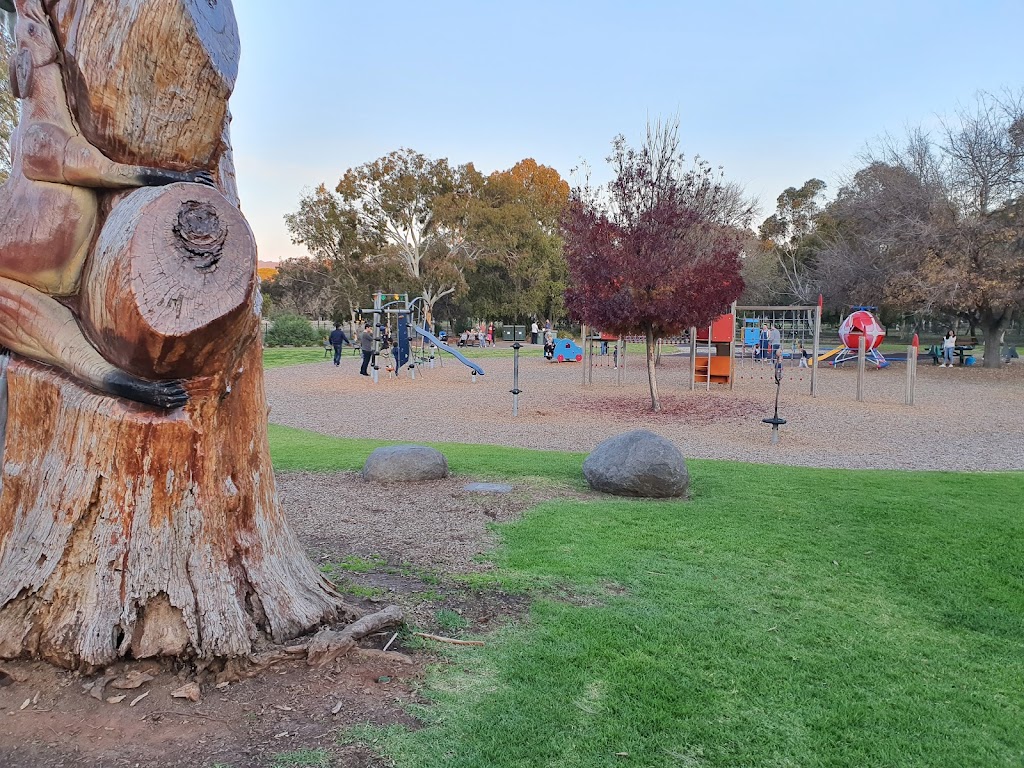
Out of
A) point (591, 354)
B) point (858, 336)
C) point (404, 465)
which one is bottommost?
point (404, 465)

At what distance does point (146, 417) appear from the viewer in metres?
2.61

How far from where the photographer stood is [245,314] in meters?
2.52

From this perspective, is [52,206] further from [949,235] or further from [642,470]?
[949,235]

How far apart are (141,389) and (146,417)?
114mm

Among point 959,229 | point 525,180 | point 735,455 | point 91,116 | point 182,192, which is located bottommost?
point 735,455

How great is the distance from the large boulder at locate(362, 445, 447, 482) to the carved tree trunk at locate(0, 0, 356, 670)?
4781 millimetres

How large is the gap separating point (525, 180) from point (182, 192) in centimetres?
6070

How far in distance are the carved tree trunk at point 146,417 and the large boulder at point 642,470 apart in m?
4.67

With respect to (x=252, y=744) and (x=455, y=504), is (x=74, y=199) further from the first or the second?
(x=455, y=504)

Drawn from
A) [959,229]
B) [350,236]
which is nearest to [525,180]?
[350,236]

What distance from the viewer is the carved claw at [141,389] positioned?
255 centimetres

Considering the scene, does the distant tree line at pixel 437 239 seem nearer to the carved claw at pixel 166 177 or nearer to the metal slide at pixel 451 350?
the metal slide at pixel 451 350

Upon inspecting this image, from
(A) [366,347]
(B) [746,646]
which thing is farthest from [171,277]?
(A) [366,347]

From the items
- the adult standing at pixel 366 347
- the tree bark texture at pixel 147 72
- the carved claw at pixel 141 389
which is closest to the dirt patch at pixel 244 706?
the carved claw at pixel 141 389
